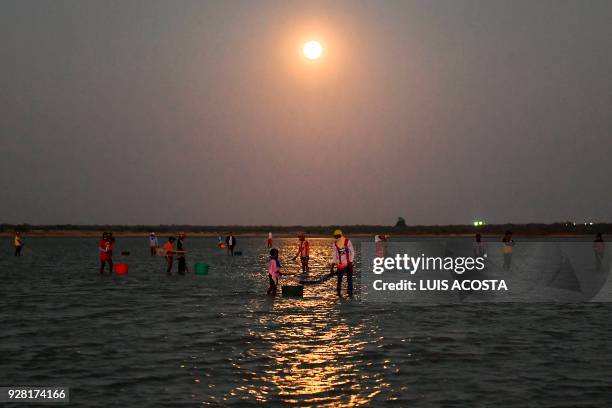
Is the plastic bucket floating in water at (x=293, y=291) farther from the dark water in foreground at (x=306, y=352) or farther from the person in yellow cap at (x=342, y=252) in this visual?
the person in yellow cap at (x=342, y=252)

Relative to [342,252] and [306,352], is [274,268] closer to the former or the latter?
[342,252]

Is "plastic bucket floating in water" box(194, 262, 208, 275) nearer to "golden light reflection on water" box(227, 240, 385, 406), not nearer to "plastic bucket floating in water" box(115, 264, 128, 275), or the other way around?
"plastic bucket floating in water" box(115, 264, 128, 275)

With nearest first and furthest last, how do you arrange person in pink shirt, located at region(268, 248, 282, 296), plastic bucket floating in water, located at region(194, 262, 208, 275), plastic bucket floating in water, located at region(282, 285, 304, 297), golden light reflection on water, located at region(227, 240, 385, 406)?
1. golden light reflection on water, located at region(227, 240, 385, 406)
2. person in pink shirt, located at region(268, 248, 282, 296)
3. plastic bucket floating in water, located at region(282, 285, 304, 297)
4. plastic bucket floating in water, located at region(194, 262, 208, 275)

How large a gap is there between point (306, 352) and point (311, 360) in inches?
37.4

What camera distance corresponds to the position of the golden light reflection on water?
39.9 feet

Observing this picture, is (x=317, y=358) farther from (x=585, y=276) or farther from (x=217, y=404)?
(x=585, y=276)

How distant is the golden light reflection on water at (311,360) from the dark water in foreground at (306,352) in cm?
3

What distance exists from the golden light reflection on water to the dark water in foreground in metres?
0.03

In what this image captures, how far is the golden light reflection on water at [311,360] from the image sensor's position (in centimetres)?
1215

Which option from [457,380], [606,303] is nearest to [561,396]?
[457,380]

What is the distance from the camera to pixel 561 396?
40.0ft

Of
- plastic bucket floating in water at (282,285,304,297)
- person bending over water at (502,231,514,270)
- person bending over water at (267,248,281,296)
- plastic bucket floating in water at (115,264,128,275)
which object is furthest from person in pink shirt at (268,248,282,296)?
plastic bucket floating in water at (115,264,128,275)

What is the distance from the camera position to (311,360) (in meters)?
15.1

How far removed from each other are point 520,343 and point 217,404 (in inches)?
333
